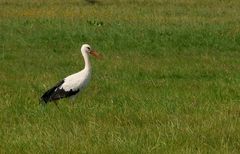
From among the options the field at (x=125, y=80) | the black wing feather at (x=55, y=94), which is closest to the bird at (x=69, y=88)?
the black wing feather at (x=55, y=94)

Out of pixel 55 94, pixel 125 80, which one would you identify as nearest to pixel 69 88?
pixel 55 94

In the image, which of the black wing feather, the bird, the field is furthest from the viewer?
the bird

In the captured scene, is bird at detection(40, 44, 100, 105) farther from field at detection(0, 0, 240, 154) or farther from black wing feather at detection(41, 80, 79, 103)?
field at detection(0, 0, 240, 154)

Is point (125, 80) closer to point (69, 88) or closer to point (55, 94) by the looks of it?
point (69, 88)

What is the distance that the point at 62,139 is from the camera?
259 inches

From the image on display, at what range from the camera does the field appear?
21.8ft

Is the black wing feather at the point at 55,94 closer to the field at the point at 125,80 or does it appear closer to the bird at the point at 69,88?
the bird at the point at 69,88

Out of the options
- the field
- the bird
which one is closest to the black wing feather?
the bird

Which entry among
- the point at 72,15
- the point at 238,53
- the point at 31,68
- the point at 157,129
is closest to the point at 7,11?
the point at 72,15

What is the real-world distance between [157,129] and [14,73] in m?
8.33

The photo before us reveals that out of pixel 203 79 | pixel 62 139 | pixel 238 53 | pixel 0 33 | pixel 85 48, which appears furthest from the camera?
pixel 0 33

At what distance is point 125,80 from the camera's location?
1390cm

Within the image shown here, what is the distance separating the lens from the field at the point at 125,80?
6.64 meters

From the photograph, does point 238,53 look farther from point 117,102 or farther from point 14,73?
point 117,102
